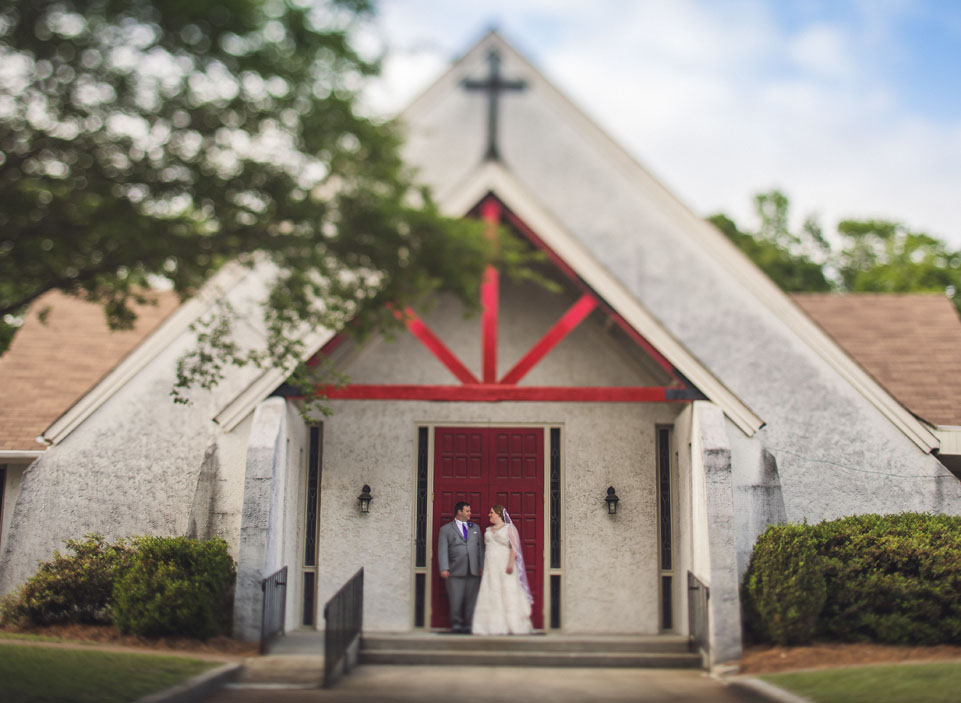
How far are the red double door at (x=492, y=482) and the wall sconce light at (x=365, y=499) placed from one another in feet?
2.97

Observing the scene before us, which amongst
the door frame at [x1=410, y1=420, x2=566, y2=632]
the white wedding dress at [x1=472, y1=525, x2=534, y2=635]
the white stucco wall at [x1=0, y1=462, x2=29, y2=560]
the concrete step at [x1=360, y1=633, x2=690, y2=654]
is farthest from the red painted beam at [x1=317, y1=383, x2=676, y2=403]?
the white stucco wall at [x1=0, y1=462, x2=29, y2=560]

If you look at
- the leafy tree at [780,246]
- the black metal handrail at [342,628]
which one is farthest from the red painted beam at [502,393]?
the leafy tree at [780,246]

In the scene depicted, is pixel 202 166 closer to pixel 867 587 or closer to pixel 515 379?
pixel 515 379

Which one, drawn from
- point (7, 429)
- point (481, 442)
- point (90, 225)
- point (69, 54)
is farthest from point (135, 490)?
point (69, 54)

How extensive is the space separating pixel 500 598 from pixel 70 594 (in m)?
5.17

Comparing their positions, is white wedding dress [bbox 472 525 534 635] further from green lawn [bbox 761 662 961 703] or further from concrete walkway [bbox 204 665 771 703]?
green lawn [bbox 761 662 961 703]

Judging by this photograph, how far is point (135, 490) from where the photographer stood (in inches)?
492

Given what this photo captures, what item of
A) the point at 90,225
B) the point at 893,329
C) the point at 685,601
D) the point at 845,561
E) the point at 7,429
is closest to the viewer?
the point at 90,225

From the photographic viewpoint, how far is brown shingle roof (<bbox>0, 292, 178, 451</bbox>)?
13.9 m

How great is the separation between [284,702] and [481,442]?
5327 millimetres

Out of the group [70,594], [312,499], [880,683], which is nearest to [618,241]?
[312,499]

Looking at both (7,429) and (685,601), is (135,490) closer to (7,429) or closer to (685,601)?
(7,429)

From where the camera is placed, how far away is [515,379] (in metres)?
11.5

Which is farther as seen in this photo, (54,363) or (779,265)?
(779,265)
